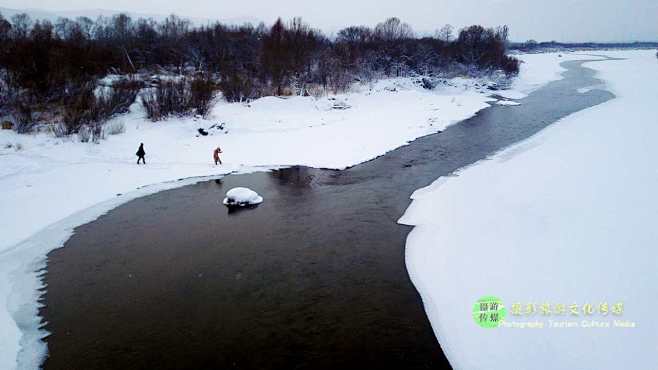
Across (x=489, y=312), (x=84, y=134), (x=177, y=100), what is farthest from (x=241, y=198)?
(x=177, y=100)

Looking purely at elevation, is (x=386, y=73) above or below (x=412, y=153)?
above

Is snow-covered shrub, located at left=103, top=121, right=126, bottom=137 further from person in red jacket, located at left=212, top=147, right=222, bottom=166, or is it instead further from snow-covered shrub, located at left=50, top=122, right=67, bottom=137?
person in red jacket, located at left=212, top=147, right=222, bottom=166

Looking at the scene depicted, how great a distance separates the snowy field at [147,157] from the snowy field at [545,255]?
807 cm

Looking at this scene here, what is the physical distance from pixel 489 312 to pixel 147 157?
18.6 meters

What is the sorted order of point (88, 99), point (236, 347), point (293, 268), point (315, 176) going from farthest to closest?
point (88, 99) < point (315, 176) < point (293, 268) < point (236, 347)

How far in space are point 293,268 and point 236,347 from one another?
3.15 metres

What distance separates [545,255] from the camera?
34.7 ft

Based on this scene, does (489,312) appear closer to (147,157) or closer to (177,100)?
(147,157)

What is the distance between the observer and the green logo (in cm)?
862

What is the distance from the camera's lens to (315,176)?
1928 cm

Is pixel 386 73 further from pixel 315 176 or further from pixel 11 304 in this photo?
pixel 11 304

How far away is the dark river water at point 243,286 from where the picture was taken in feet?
26.1

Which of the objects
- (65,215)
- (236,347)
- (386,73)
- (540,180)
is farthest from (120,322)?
(386,73)

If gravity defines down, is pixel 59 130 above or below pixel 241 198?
above
